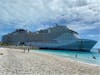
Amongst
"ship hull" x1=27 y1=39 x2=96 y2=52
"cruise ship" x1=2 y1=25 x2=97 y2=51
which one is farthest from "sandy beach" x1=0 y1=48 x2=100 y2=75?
"cruise ship" x1=2 y1=25 x2=97 y2=51

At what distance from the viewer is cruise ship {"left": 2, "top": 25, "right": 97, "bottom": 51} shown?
69750 mm

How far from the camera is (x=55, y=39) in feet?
245

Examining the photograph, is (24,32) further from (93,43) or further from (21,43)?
(93,43)

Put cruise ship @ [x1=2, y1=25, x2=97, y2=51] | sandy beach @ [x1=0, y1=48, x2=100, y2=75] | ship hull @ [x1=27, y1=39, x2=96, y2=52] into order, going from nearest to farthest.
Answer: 1. sandy beach @ [x1=0, y1=48, x2=100, y2=75]
2. ship hull @ [x1=27, y1=39, x2=96, y2=52]
3. cruise ship @ [x1=2, y1=25, x2=97, y2=51]

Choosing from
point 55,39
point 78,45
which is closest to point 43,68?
point 78,45

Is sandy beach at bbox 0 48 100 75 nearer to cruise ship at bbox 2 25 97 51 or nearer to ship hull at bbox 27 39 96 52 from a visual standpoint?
ship hull at bbox 27 39 96 52

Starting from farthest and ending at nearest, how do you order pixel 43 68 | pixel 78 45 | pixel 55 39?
pixel 55 39
pixel 78 45
pixel 43 68

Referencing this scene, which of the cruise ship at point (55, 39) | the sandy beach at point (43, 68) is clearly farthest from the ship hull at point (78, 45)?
the sandy beach at point (43, 68)

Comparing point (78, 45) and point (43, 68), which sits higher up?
point (78, 45)

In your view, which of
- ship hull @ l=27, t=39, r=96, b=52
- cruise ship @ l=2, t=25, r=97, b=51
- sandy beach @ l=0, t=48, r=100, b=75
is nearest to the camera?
sandy beach @ l=0, t=48, r=100, b=75

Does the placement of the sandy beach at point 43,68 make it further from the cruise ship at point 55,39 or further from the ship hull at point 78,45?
the cruise ship at point 55,39

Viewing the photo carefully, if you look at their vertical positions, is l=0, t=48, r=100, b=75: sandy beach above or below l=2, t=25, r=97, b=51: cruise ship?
below

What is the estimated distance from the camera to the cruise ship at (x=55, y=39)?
229 feet

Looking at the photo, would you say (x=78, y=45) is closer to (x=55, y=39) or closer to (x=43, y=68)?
(x=55, y=39)
